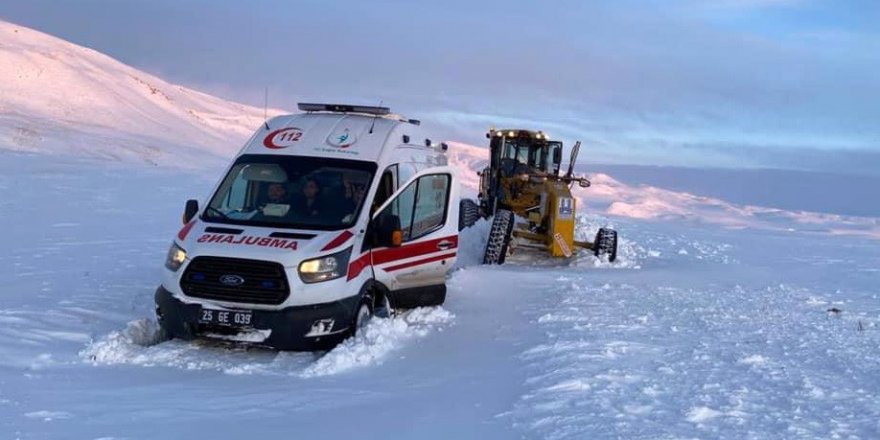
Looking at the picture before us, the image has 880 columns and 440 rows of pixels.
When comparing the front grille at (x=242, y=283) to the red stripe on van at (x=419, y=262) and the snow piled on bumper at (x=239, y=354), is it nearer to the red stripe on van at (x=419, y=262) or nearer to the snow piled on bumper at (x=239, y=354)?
the snow piled on bumper at (x=239, y=354)

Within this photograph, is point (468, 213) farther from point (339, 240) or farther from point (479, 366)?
point (479, 366)

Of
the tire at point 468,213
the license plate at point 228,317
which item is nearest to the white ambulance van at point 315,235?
the license plate at point 228,317

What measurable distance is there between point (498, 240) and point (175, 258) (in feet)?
29.0

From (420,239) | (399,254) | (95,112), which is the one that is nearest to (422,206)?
(420,239)

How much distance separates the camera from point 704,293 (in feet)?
42.1

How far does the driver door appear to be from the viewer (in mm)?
9438

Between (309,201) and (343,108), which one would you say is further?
(343,108)

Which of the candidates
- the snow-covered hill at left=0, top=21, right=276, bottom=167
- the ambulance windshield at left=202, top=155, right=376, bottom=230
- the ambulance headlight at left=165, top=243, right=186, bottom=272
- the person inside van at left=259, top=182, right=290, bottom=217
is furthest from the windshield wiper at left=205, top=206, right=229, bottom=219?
the snow-covered hill at left=0, top=21, right=276, bottom=167

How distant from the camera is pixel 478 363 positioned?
7.98 m

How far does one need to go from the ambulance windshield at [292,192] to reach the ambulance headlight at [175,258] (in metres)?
0.56

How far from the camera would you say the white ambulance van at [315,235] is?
26.5 feet

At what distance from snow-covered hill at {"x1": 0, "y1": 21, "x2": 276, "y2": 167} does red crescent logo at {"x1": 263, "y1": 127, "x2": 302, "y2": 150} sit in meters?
25.9

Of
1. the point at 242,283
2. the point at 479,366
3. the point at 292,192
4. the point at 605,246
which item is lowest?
the point at 479,366

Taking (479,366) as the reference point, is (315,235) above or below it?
above
